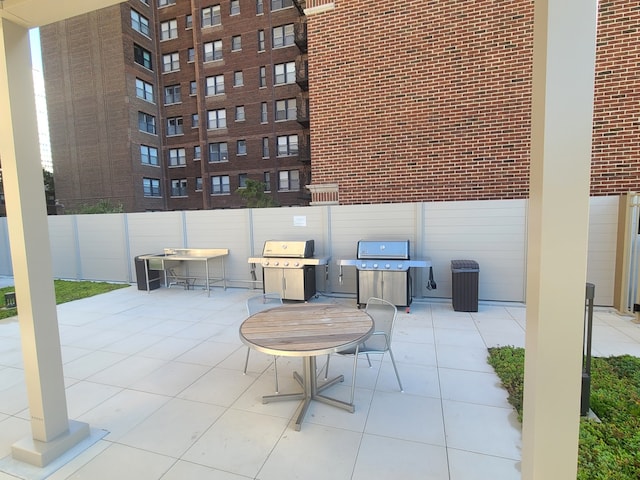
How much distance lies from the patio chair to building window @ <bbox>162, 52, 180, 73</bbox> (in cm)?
2215

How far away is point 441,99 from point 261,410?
232 inches

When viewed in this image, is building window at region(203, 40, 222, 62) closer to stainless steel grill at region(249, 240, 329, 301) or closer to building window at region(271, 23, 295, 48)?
building window at region(271, 23, 295, 48)

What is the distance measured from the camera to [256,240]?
22.1 ft

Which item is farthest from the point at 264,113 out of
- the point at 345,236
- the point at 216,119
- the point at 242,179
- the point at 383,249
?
the point at 383,249

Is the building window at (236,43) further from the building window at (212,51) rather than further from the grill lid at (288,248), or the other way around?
the grill lid at (288,248)

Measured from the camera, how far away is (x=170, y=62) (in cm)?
1995

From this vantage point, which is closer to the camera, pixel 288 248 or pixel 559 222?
pixel 559 222

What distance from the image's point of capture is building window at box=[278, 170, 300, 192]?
18.0 meters

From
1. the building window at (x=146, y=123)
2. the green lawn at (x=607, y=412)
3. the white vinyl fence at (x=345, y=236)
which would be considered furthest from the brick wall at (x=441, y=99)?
the building window at (x=146, y=123)

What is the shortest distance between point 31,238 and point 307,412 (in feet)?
7.48

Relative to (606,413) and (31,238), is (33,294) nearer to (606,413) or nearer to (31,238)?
(31,238)

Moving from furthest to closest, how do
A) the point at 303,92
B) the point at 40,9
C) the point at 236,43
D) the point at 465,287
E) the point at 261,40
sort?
the point at 236,43
the point at 261,40
the point at 303,92
the point at 465,287
the point at 40,9

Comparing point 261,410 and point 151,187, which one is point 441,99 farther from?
point 151,187

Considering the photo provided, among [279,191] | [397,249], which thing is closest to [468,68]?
[397,249]
